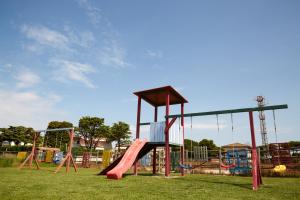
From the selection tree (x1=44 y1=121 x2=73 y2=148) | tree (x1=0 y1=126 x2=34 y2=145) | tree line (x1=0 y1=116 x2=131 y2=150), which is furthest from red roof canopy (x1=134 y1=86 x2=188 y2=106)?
tree (x1=0 y1=126 x2=34 y2=145)

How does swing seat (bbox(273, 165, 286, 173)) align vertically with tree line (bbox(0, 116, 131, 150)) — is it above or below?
below

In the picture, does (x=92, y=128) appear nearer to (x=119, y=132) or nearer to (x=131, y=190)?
(x=119, y=132)

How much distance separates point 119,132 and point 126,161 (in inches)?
1979

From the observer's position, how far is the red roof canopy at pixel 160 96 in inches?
526

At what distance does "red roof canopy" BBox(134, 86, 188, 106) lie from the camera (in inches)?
526

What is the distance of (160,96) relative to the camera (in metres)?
14.3

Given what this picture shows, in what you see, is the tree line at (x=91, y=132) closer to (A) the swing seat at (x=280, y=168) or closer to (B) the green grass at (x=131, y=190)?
(A) the swing seat at (x=280, y=168)

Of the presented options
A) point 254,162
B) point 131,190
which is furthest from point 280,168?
point 131,190

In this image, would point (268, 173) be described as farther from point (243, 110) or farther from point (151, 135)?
point (151, 135)

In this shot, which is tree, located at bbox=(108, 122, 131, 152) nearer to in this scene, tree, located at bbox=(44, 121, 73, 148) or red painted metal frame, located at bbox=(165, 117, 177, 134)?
tree, located at bbox=(44, 121, 73, 148)

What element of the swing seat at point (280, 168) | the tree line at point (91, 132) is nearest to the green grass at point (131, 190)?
the swing seat at point (280, 168)

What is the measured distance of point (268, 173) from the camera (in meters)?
15.4

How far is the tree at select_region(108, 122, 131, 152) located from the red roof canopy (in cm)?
4664

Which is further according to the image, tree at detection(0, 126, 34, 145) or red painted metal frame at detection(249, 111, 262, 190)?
tree at detection(0, 126, 34, 145)
